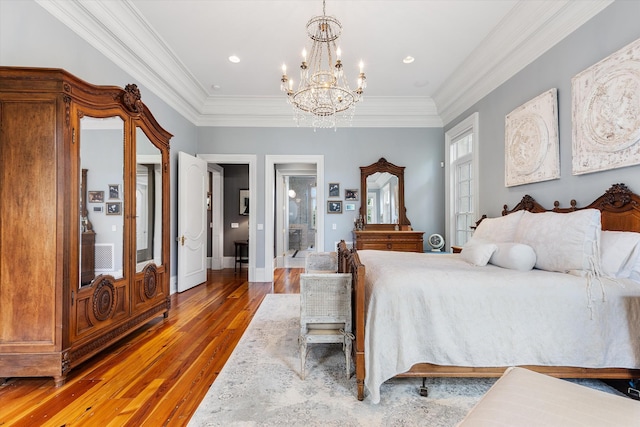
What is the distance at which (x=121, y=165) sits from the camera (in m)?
2.65

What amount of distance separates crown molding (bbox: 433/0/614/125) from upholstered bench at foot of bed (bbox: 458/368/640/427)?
115 inches

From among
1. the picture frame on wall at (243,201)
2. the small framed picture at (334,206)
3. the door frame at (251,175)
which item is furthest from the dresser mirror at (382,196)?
the picture frame on wall at (243,201)

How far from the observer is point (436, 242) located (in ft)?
16.6

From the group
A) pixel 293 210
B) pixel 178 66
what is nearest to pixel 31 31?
pixel 178 66

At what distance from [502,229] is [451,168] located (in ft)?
8.43

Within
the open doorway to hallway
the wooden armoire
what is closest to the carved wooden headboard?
the wooden armoire

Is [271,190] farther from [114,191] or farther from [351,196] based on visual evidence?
[114,191]

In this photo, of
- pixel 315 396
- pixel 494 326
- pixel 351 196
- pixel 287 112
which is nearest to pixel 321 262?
pixel 315 396

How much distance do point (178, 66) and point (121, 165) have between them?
207 centimetres

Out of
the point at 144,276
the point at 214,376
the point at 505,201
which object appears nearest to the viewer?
the point at 214,376

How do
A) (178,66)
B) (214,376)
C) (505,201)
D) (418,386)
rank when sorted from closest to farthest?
(418,386)
(214,376)
(505,201)
(178,66)

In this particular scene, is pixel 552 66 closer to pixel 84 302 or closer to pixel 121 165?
pixel 121 165

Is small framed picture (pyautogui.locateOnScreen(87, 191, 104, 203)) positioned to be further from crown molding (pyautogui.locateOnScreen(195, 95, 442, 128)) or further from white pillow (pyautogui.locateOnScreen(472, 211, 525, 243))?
white pillow (pyautogui.locateOnScreen(472, 211, 525, 243))

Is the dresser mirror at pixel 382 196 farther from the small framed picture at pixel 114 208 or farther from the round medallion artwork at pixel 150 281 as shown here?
the small framed picture at pixel 114 208
